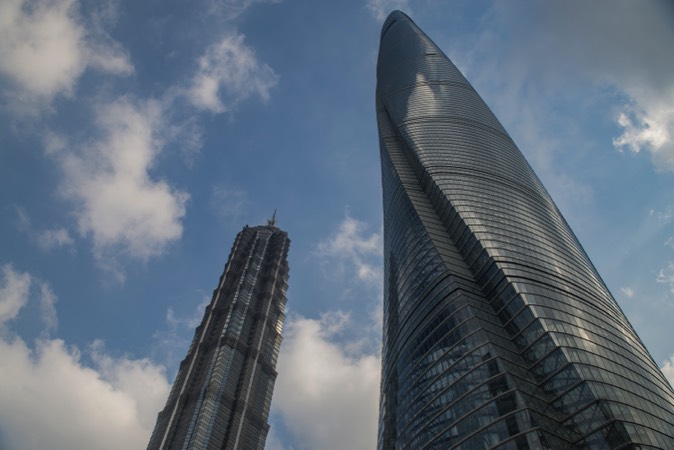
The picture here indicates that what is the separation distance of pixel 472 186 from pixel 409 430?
3741cm

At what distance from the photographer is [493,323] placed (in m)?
56.2

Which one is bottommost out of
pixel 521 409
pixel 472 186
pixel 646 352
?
pixel 521 409

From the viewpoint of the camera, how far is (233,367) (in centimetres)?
14938

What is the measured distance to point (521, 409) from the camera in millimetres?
43688

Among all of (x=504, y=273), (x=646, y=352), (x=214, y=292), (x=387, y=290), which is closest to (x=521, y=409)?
(x=504, y=273)

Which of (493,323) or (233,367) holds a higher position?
(233,367)

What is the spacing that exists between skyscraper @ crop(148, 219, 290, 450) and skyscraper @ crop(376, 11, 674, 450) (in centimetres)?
7173

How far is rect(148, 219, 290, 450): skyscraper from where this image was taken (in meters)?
133

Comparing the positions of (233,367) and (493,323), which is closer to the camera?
(493,323)

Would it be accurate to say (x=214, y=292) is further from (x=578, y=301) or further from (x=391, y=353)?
(x=578, y=301)

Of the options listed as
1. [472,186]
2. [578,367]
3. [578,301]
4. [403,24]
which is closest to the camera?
[578,367]

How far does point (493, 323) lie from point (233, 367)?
4205 inches

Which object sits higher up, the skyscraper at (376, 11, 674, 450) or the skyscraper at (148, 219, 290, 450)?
the skyscraper at (148, 219, 290, 450)

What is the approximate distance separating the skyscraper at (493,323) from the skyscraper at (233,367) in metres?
71.7
